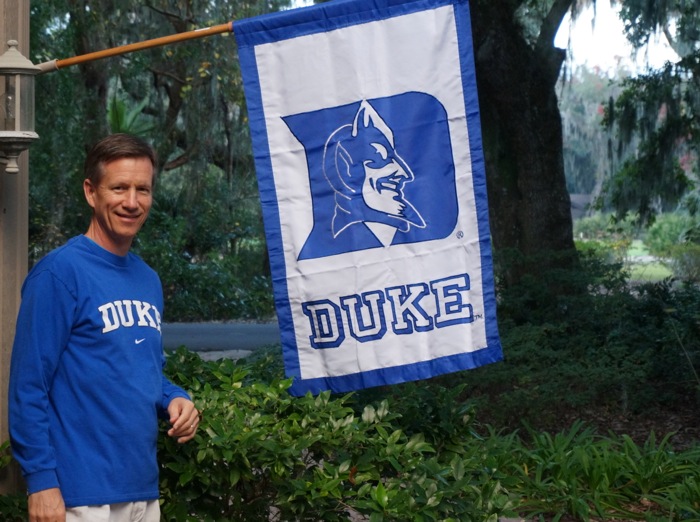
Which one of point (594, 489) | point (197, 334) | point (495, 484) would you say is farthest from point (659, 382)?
point (197, 334)

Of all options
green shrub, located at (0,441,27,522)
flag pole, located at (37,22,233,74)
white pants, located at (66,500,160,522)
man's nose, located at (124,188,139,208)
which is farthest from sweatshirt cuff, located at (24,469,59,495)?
flag pole, located at (37,22,233,74)

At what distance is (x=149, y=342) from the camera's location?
112 inches

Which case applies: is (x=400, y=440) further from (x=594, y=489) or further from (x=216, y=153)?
(x=216, y=153)

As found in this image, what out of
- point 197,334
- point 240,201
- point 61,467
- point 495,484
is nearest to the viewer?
point 61,467

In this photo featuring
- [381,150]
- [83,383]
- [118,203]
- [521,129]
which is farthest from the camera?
[521,129]

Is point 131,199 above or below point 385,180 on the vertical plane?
below

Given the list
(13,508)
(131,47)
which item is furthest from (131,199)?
(13,508)

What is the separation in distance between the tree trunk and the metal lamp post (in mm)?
7887

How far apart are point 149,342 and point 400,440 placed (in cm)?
117

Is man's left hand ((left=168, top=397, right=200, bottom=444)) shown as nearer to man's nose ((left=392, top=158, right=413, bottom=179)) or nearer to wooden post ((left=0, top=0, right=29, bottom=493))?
wooden post ((left=0, top=0, right=29, bottom=493))

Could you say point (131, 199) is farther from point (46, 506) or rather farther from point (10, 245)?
point (46, 506)

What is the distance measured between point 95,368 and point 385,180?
141 centimetres

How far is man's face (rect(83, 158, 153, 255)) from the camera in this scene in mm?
2805

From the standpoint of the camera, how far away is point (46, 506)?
2559mm
